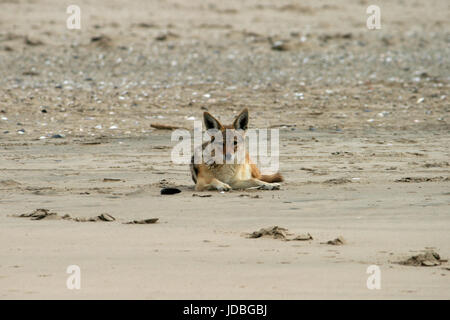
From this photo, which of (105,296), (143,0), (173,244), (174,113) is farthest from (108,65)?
(105,296)

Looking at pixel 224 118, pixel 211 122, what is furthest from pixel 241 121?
pixel 224 118

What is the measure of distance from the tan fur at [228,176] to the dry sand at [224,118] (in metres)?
0.24

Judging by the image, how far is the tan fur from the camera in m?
8.86

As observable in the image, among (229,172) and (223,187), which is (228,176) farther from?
(223,187)

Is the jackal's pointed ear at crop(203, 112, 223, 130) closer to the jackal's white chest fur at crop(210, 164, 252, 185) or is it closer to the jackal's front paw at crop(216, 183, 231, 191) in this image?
the jackal's white chest fur at crop(210, 164, 252, 185)

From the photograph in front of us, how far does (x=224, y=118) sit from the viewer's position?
46.4 feet

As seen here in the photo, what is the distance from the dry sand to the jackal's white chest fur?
0.31m

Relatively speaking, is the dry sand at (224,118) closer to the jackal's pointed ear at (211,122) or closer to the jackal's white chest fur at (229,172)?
the jackal's white chest fur at (229,172)

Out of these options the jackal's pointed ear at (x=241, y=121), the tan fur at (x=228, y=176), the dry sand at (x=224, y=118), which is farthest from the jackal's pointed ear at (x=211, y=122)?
the dry sand at (x=224, y=118)

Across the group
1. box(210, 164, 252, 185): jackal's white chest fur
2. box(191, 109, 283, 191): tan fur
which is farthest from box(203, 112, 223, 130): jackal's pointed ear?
box(210, 164, 252, 185): jackal's white chest fur

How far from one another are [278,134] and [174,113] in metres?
2.31

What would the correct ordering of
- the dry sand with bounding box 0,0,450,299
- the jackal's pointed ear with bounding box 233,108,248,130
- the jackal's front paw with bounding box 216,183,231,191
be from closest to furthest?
1. the dry sand with bounding box 0,0,450,299
2. the jackal's front paw with bounding box 216,183,231,191
3. the jackal's pointed ear with bounding box 233,108,248,130

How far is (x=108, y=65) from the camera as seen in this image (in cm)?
1862
